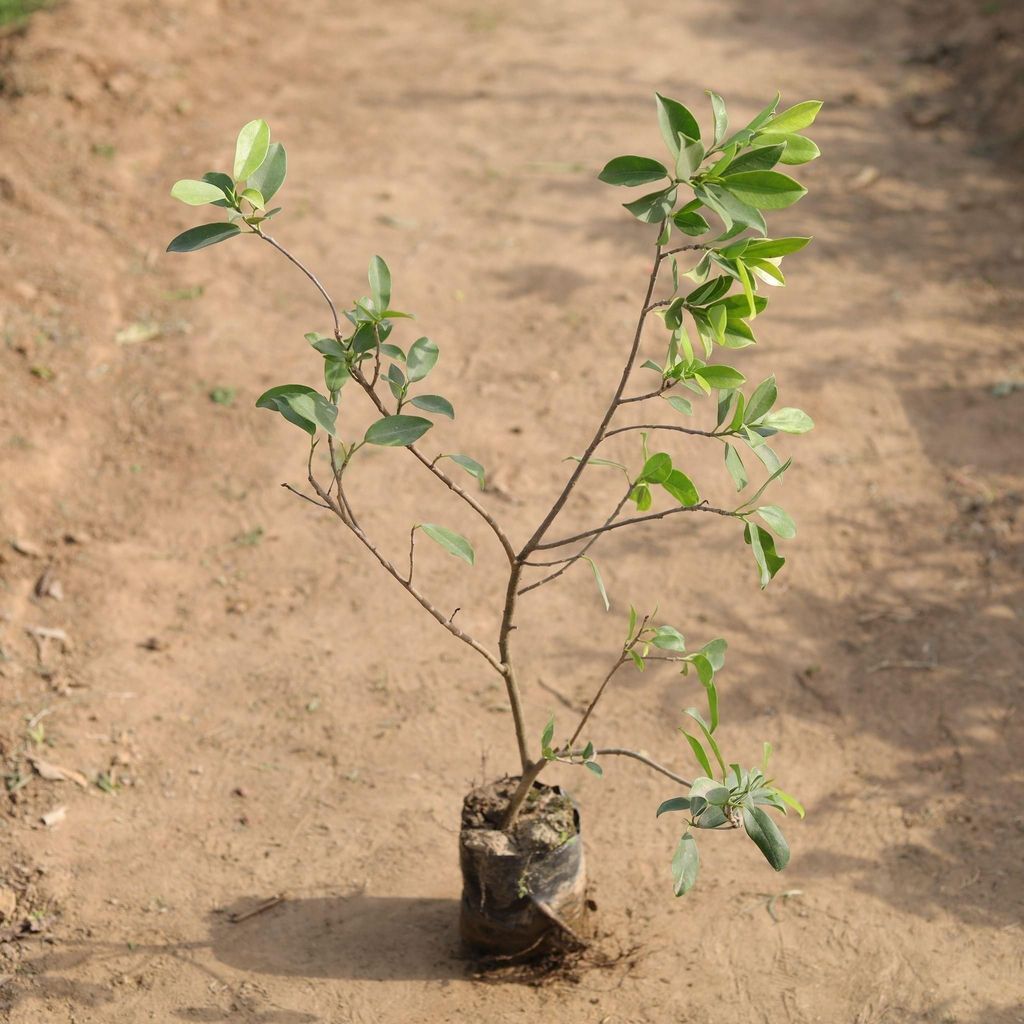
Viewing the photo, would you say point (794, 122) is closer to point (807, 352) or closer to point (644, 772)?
point (644, 772)

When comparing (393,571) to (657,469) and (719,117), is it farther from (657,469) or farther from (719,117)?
(719,117)

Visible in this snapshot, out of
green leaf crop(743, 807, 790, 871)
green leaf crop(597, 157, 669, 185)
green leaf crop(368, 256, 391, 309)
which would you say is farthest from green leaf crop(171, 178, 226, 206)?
green leaf crop(743, 807, 790, 871)

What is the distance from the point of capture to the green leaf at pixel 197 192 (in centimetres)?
193

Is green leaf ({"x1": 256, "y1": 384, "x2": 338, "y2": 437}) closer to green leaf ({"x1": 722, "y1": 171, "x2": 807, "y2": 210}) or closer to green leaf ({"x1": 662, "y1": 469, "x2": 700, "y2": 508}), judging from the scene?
green leaf ({"x1": 662, "y1": 469, "x2": 700, "y2": 508})

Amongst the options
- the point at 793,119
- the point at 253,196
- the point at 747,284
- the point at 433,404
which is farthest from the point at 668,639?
the point at 253,196

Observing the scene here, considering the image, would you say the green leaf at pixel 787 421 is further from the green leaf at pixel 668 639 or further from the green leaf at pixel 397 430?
the green leaf at pixel 397 430

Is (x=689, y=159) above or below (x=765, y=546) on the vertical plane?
above

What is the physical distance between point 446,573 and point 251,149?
86.0 inches

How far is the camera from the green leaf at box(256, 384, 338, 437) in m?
2.13

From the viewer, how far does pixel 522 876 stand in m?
2.64

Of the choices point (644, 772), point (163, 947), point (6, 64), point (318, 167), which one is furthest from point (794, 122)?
point (6, 64)

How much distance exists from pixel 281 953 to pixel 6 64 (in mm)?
5340

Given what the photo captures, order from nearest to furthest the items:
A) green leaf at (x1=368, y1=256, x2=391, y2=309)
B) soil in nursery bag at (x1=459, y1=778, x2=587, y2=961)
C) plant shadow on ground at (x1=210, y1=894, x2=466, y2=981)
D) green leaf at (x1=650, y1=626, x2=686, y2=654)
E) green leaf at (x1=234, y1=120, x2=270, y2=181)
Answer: green leaf at (x1=234, y1=120, x2=270, y2=181)
green leaf at (x1=368, y1=256, x2=391, y2=309)
green leaf at (x1=650, y1=626, x2=686, y2=654)
soil in nursery bag at (x1=459, y1=778, x2=587, y2=961)
plant shadow on ground at (x1=210, y1=894, x2=466, y2=981)

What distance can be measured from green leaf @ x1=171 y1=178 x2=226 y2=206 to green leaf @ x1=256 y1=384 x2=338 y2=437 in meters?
0.36
